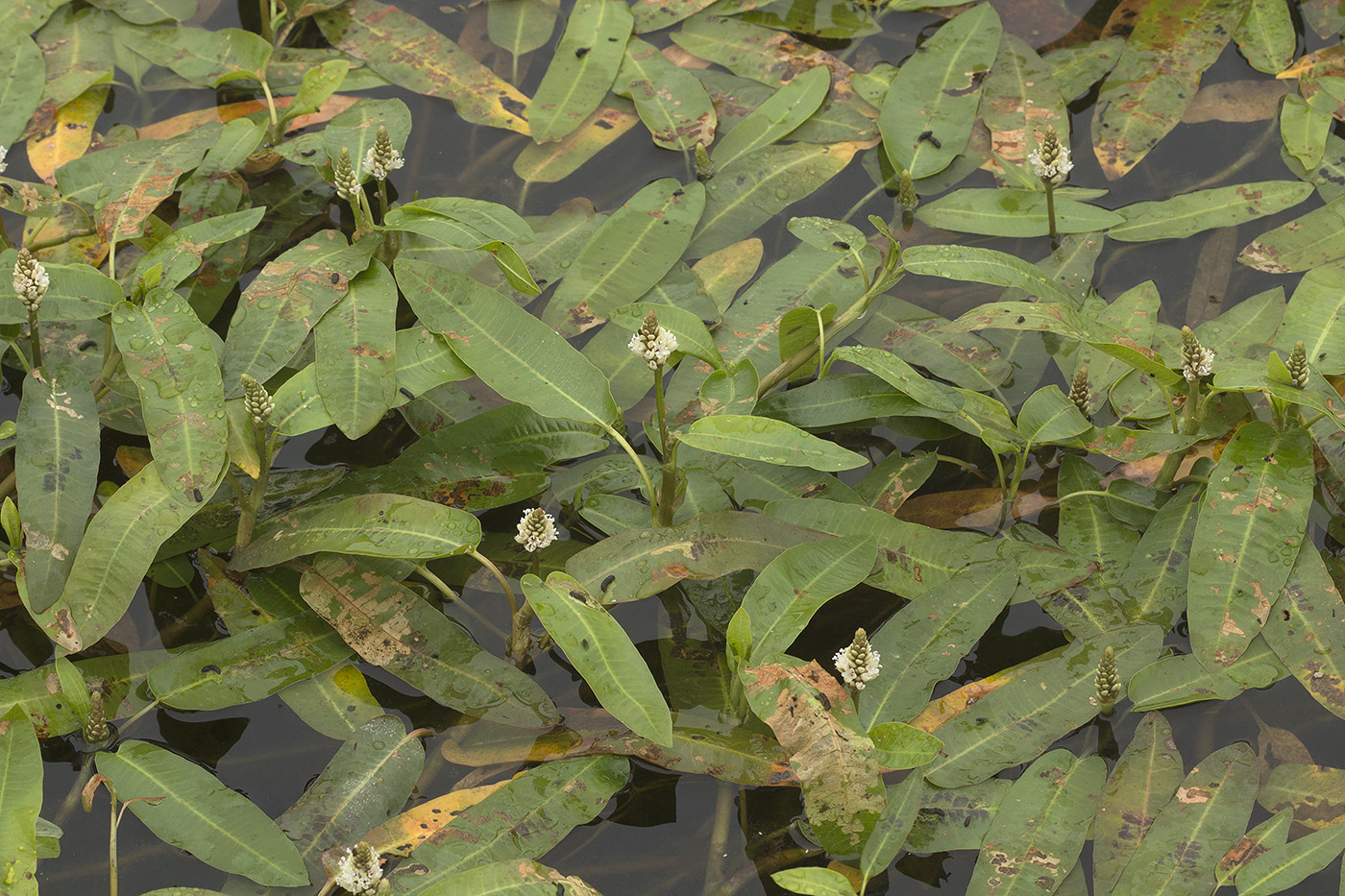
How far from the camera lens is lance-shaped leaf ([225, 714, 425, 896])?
78.5 inches

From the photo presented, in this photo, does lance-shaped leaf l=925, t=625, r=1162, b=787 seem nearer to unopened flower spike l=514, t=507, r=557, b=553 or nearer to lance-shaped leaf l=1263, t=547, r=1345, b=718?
lance-shaped leaf l=1263, t=547, r=1345, b=718

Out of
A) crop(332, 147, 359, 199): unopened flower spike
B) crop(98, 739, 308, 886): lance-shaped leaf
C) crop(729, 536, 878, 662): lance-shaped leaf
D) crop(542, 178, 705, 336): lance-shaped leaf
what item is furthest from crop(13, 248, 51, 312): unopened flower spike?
crop(729, 536, 878, 662): lance-shaped leaf

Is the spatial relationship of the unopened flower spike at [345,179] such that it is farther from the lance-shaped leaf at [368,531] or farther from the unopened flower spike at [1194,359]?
the unopened flower spike at [1194,359]

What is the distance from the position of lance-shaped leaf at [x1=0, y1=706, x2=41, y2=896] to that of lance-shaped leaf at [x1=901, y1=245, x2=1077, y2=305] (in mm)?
1895

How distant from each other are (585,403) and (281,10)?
5.97ft

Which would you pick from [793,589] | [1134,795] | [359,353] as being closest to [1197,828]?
[1134,795]

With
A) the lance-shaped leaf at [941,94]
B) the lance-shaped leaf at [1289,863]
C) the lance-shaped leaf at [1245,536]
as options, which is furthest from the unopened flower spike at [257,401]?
the lance-shaped leaf at [1289,863]

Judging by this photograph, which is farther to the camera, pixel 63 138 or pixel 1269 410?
pixel 63 138

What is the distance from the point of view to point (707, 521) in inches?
90.1

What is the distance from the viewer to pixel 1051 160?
2766mm

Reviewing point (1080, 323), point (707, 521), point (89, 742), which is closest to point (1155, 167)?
point (1080, 323)

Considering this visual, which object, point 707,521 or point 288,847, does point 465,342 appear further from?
point 288,847

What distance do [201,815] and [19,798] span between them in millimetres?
289

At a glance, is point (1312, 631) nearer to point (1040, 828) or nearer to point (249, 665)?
point (1040, 828)
